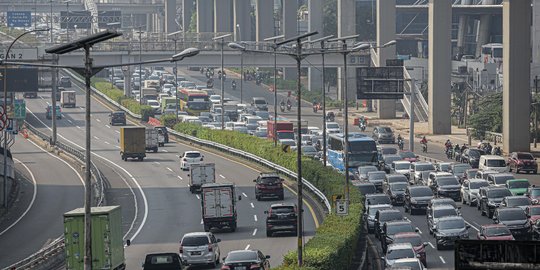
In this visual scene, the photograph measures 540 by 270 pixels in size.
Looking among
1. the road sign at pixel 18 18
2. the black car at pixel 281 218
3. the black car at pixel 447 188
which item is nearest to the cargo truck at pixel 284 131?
the black car at pixel 447 188

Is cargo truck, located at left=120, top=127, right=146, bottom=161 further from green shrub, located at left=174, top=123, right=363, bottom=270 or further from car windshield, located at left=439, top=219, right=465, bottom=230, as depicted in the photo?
car windshield, located at left=439, top=219, right=465, bottom=230

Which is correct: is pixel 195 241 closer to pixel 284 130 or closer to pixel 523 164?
pixel 523 164

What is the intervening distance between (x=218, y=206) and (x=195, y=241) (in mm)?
11186

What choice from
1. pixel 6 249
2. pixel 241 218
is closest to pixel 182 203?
pixel 241 218

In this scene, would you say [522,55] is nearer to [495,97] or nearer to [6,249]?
[495,97]

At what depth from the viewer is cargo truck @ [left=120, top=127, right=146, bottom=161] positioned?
317ft

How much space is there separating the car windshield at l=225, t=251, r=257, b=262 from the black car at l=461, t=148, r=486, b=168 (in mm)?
48979

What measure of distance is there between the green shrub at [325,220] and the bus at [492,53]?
69551 millimetres

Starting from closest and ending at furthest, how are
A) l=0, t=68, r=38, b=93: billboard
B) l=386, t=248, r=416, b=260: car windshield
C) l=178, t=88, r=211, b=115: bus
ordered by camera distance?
l=386, t=248, r=416, b=260: car windshield < l=0, t=68, r=38, b=93: billboard < l=178, t=88, r=211, b=115: bus

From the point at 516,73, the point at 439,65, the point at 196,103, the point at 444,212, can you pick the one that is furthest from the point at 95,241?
the point at 196,103

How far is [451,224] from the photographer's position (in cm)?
5325

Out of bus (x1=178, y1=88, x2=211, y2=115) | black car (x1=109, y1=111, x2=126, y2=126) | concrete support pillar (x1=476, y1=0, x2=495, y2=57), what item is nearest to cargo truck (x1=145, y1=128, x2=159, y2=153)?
black car (x1=109, y1=111, x2=126, y2=126)

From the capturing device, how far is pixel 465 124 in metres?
135

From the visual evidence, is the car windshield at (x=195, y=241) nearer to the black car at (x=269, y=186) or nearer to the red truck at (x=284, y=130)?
the black car at (x=269, y=186)
